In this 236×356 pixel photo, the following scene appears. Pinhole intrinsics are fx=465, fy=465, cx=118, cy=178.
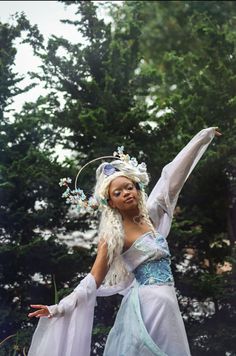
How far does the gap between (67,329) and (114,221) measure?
74cm

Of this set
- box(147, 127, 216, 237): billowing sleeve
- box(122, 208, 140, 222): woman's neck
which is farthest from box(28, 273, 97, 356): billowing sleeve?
box(147, 127, 216, 237): billowing sleeve

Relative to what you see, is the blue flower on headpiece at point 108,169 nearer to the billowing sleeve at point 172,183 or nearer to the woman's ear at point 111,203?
the woman's ear at point 111,203

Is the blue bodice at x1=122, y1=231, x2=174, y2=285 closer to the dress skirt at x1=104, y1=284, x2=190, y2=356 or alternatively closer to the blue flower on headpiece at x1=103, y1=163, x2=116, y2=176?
the dress skirt at x1=104, y1=284, x2=190, y2=356

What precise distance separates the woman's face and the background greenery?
126 cm

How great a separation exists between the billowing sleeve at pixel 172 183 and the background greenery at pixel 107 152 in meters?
1.09

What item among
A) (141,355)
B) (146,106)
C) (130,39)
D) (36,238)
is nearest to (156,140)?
(146,106)

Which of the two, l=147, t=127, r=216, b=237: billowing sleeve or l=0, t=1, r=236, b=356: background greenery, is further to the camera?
l=0, t=1, r=236, b=356: background greenery

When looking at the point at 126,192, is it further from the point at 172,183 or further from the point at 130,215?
the point at 172,183

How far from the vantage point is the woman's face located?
2.97 m

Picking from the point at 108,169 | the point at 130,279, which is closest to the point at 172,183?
the point at 108,169

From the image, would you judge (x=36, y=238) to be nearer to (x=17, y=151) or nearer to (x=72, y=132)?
(x=17, y=151)

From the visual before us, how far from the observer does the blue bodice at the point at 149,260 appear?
2.80 m

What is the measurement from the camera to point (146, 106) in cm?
483

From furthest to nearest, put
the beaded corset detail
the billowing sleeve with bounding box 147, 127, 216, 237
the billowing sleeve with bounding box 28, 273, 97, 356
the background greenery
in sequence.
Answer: the background greenery < the billowing sleeve with bounding box 147, 127, 216, 237 < the beaded corset detail < the billowing sleeve with bounding box 28, 273, 97, 356
